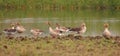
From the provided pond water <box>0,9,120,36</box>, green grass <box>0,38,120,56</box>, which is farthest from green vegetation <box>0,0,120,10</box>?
green grass <box>0,38,120,56</box>

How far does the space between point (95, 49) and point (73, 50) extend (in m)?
0.85

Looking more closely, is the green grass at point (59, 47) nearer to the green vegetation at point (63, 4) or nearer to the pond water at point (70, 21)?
the pond water at point (70, 21)

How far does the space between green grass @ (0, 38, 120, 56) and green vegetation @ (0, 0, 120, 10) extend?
3375 cm

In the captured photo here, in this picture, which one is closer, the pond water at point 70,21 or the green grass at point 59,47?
the green grass at point 59,47

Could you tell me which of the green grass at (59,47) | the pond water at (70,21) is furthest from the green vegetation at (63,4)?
the green grass at (59,47)

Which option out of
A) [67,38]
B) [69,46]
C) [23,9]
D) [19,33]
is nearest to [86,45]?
[69,46]

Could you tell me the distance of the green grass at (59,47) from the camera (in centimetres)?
1631

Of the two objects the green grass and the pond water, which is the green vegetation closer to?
the pond water

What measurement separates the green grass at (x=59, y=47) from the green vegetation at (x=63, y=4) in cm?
3375

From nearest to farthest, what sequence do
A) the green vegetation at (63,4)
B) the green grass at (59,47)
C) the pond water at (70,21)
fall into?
the green grass at (59,47), the pond water at (70,21), the green vegetation at (63,4)

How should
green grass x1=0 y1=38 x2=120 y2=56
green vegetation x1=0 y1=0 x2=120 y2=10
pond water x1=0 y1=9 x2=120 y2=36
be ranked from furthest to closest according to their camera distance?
1. green vegetation x1=0 y1=0 x2=120 y2=10
2. pond water x1=0 y1=9 x2=120 y2=36
3. green grass x1=0 y1=38 x2=120 y2=56

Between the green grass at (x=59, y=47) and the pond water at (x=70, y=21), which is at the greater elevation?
the green grass at (x=59, y=47)

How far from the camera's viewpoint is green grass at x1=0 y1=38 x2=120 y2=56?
16312 millimetres

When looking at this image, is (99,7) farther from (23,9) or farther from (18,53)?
(18,53)
